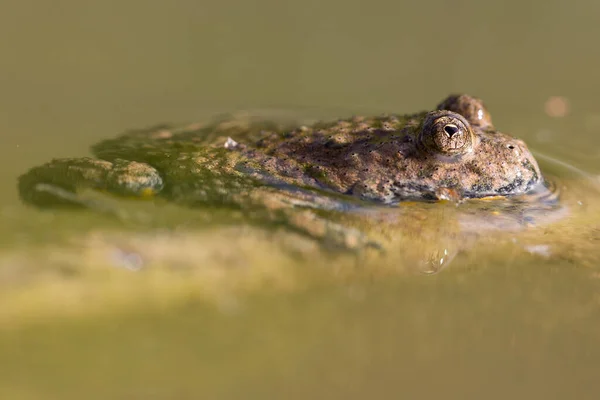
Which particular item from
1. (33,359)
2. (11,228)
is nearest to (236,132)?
(11,228)

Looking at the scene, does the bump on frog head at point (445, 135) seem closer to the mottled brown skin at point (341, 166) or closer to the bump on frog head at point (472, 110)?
the mottled brown skin at point (341, 166)

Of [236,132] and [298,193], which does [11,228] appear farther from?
[236,132]

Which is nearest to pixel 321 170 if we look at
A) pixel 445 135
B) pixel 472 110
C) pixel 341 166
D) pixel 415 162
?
pixel 341 166

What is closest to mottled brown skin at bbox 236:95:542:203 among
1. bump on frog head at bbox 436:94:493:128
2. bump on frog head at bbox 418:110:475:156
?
bump on frog head at bbox 418:110:475:156

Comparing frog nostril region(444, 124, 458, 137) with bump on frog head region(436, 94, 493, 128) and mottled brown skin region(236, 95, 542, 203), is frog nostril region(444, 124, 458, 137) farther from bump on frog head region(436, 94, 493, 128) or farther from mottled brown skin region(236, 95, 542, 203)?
bump on frog head region(436, 94, 493, 128)

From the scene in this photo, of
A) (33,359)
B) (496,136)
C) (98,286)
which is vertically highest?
(496,136)

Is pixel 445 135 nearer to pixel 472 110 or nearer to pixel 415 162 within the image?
pixel 415 162

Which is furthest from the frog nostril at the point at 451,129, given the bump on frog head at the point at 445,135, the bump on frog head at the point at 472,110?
the bump on frog head at the point at 472,110

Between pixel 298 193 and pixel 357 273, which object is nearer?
pixel 357 273
